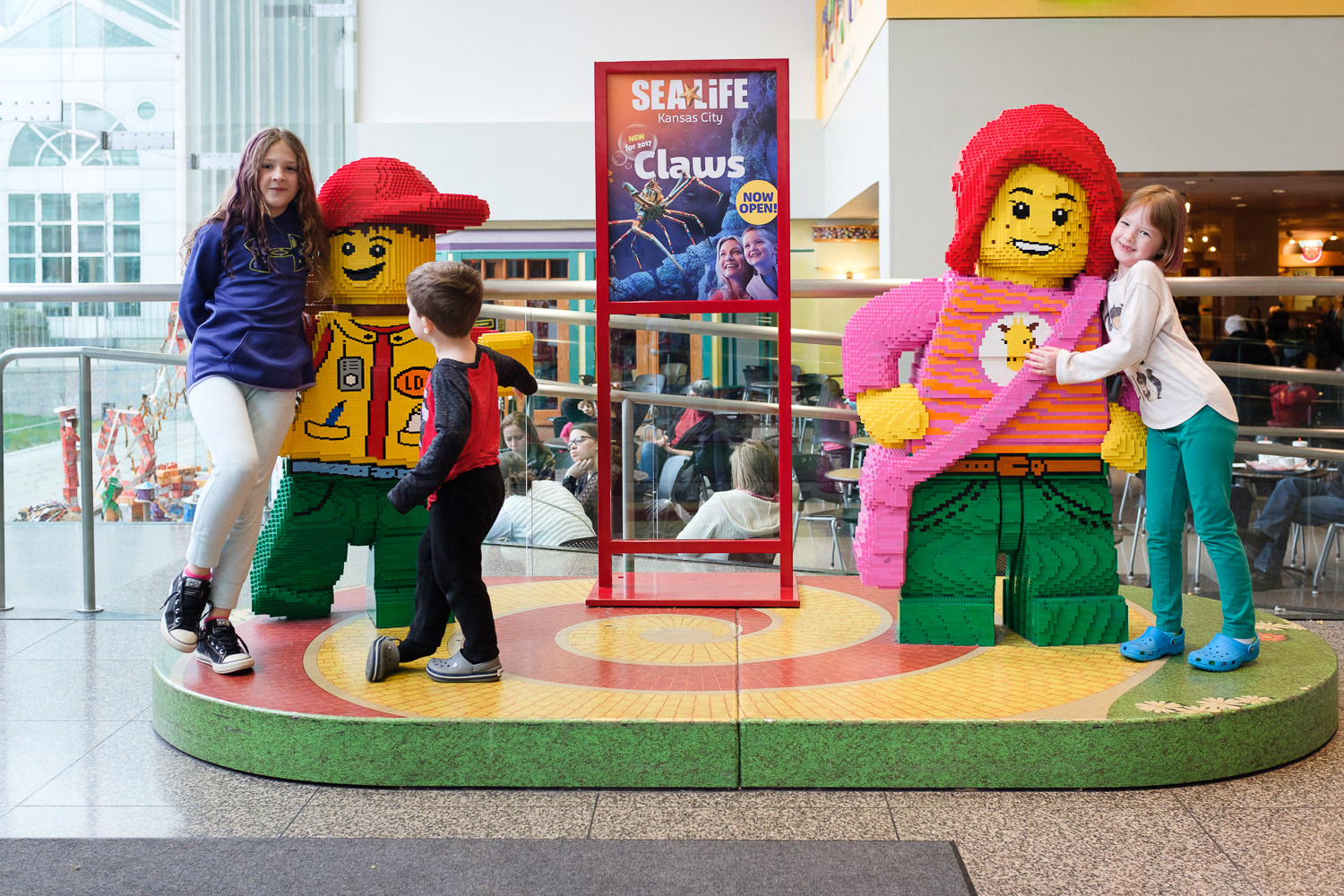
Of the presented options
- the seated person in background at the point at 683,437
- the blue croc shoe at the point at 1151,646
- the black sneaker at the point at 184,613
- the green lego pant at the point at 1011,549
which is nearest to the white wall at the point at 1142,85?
the seated person in background at the point at 683,437

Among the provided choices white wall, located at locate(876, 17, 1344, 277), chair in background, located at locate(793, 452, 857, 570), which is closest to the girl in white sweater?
chair in background, located at locate(793, 452, 857, 570)

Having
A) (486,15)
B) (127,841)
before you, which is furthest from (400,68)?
(127,841)

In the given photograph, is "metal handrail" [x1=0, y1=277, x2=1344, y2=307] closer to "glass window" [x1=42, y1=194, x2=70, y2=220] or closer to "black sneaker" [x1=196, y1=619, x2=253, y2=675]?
"black sneaker" [x1=196, y1=619, x2=253, y2=675]

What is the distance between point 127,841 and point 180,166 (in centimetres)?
766

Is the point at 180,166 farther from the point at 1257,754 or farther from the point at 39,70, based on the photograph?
the point at 1257,754

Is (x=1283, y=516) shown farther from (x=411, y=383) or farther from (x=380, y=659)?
(x=380, y=659)

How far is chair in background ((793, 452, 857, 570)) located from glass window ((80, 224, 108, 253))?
6.43 m

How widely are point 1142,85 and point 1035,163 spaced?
4667mm

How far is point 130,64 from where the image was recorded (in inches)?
331

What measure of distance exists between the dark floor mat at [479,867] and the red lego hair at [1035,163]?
149 centimetres

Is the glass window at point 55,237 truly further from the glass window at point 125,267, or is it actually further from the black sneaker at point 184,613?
the black sneaker at point 184,613

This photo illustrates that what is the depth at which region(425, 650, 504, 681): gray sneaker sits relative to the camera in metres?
2.48

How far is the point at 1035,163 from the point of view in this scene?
268 centimetres

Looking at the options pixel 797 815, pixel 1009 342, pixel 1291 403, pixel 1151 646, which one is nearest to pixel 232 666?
pixel 797 815
